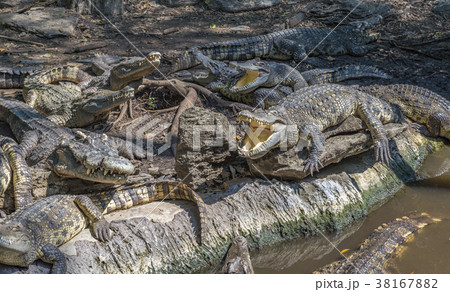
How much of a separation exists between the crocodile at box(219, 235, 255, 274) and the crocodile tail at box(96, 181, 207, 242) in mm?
392

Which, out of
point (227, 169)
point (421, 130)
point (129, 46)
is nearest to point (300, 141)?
point (227, 169)

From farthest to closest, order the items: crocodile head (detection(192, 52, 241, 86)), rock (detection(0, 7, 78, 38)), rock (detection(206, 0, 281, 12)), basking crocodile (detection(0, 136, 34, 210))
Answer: rock (detection(206, 0, 281, 12)), rock (detection(0, 7, 78, 38)), crocodile head (detection(192, 52, 241, 86)), basking crocodile (detection(0, 136, 34, 210))

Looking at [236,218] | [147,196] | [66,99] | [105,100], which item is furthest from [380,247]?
[66,99]

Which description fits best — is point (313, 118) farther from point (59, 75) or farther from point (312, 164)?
point (59, 75)

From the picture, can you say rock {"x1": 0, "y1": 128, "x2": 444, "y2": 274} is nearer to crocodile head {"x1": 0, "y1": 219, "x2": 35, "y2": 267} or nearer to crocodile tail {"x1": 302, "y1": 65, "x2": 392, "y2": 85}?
crocodile head {"x1": 0, "y1": 219, "x2": 35, "y2": 267}

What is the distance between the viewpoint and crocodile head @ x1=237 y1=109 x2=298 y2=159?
4156 mm

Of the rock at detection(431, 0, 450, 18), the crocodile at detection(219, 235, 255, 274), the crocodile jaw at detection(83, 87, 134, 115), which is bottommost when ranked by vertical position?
the crocodile at detection(219, 235, 255, 274)

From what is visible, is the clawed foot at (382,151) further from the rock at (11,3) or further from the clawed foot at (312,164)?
the rock at (11,3)

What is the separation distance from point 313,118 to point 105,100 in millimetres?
2350

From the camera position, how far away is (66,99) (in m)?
6.12

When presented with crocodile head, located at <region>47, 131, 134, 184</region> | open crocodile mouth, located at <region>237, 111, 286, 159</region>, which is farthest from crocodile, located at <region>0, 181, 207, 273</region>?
open crocodile mouth, located at <region>237, 111, 286, 159</region>

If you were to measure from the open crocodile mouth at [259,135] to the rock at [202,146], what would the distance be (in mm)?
211

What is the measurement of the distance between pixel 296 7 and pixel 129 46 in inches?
147

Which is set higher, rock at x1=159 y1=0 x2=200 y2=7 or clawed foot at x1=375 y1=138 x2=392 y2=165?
rock at x1=159 y1=0 x2=200 y2=7
